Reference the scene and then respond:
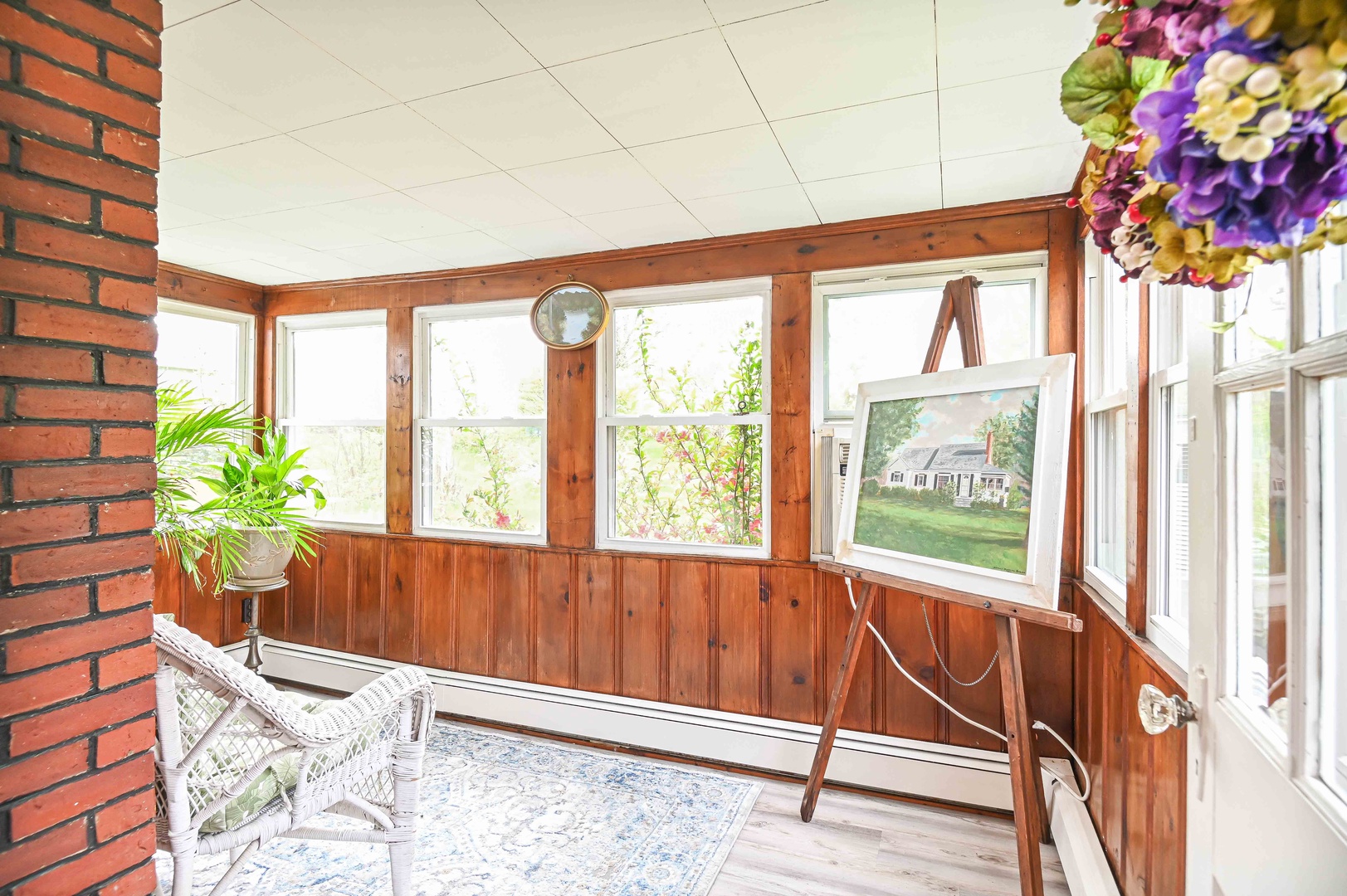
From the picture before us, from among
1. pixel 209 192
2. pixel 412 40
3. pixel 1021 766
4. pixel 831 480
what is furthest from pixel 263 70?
pixel 1021 766

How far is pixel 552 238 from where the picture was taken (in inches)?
122

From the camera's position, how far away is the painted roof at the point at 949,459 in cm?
214

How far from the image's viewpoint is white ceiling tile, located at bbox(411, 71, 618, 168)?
71.3 inches

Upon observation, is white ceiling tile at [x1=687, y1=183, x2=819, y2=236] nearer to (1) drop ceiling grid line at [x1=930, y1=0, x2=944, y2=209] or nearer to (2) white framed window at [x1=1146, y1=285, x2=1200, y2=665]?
(1) drop ceiling grid line at [x1=930, y1=0, x2=944, y2=209]

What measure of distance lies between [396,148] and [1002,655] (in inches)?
95.1

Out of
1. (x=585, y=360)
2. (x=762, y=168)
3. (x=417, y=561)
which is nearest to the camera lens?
(x=762, y=168)

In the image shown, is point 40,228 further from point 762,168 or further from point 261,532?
point 261,532

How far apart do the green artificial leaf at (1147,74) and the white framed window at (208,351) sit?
399 cm

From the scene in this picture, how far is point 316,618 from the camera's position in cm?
402

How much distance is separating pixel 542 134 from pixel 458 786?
2524 mm

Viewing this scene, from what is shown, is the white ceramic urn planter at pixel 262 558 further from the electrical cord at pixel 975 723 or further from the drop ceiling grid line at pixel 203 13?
the electrical cord at pixel 975 723

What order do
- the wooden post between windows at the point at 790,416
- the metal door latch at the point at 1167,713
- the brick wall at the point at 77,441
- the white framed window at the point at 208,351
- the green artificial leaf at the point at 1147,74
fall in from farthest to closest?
the white framed window at the point at 208,351
the wooden post between windows at the point at 790,416
the brick wall at the point at 77,441
the metal door latch at the point at 1167,713
the green artificial leaf at the point at 1147,74

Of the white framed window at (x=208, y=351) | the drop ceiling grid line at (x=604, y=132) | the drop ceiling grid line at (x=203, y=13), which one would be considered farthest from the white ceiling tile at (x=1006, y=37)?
the white framed window at (x=208, y=351)

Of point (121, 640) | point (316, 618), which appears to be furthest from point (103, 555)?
point (316, 618)
